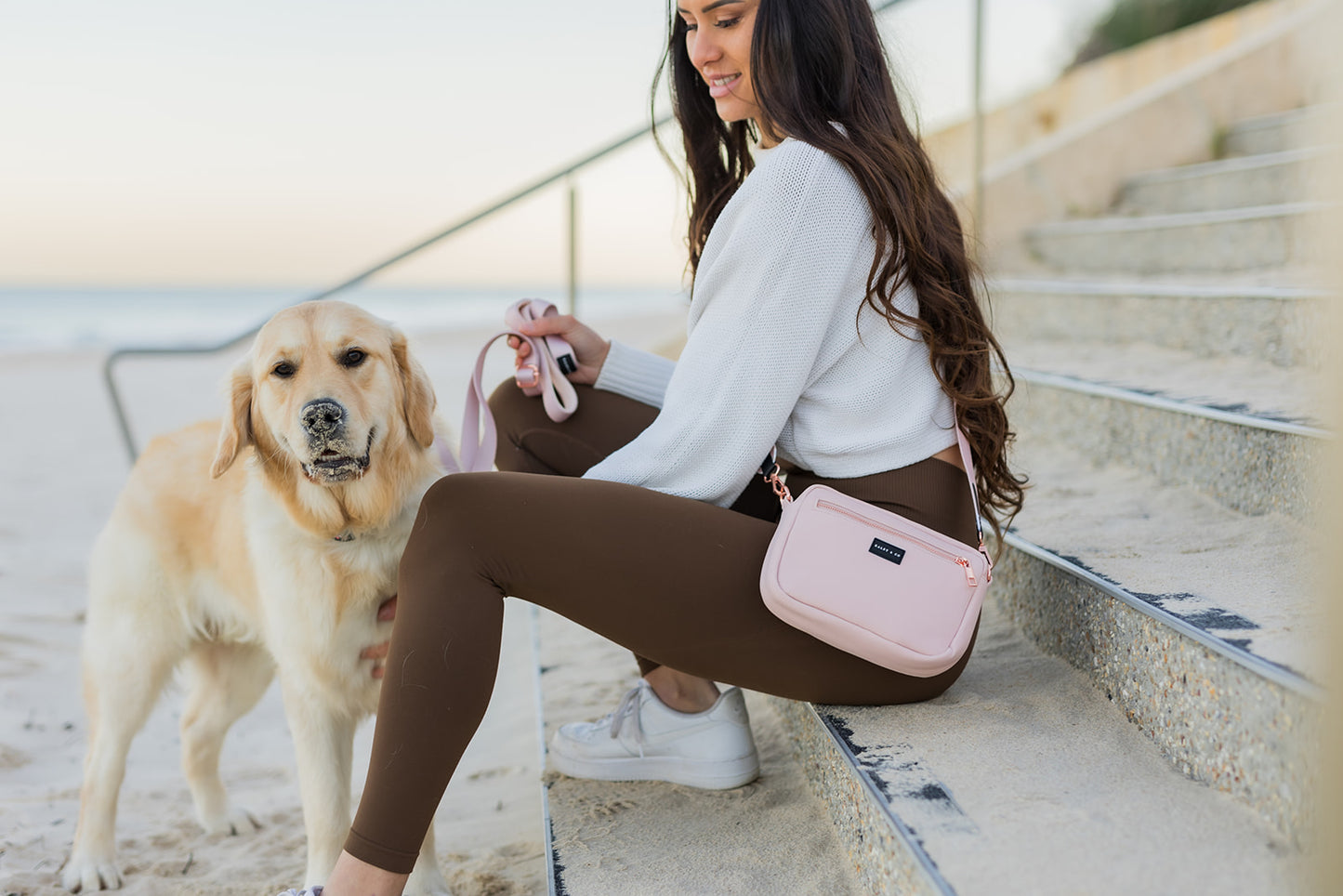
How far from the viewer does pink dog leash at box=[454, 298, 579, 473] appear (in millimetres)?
1872

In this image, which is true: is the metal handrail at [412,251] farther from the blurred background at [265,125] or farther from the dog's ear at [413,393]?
the blurred background at [265,125]

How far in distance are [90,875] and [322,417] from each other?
121cm

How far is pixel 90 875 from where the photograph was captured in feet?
6.79

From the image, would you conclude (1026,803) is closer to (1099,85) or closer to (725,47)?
(725,47)

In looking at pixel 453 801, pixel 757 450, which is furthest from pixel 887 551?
pixel 453 801

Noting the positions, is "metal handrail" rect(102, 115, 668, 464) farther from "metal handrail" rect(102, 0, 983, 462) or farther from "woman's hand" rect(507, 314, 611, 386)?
"woman's hand" rect(507, 314, 611, 386)

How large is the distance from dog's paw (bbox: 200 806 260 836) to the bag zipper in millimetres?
1781

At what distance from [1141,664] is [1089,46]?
7559 mm

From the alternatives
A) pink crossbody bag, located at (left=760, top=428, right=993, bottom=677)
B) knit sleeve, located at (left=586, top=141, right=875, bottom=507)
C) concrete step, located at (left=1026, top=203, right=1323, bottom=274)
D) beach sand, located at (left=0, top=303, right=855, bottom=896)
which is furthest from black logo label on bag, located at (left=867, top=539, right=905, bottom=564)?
concrete step, located at (left=1026, top=203, right=1323, bottom=274)

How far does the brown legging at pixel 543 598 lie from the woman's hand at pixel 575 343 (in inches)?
23.0

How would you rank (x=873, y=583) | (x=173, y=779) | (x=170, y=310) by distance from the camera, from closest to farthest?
(x=873, y=583)
(x=173, y=779)
(x=170, y=310)

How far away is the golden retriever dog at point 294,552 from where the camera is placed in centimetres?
178

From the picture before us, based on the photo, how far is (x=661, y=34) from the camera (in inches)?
79.4

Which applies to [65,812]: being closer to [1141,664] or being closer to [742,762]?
[742,762]
